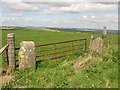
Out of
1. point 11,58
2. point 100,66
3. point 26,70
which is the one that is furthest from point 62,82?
point 11,58

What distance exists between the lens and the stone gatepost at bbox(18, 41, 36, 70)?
10.6m

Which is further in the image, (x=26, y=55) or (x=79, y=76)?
(x=26, y=55)

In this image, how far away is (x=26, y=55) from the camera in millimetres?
10609

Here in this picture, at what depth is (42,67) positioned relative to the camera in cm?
1132

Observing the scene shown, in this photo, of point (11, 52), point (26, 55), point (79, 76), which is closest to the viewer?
point (79, 76)

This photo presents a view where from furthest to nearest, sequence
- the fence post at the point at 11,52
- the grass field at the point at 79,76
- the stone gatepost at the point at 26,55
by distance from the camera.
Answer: the fence post at the point at 11,52 → the stone gatepost at the point at 26,55 → the grass field at the point at 79,76

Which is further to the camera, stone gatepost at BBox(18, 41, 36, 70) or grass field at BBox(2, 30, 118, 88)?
stone gatepost at BBox(18, 41, 36, 70)

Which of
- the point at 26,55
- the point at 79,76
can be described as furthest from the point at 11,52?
the point at 79,76

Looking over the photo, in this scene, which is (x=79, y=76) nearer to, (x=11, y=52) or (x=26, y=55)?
(x=26, y=55)

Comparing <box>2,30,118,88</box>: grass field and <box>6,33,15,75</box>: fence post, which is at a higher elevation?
<box>6,33,15,75</box>: fence post

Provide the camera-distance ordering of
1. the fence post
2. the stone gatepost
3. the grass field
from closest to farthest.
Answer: the grass field
the stone gatepost
the fence post

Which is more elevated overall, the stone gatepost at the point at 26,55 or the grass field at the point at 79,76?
the stone gatepost at the point at 26,55

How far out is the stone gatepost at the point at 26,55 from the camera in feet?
34.7

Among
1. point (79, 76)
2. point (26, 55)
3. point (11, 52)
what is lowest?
point (79, 76)
